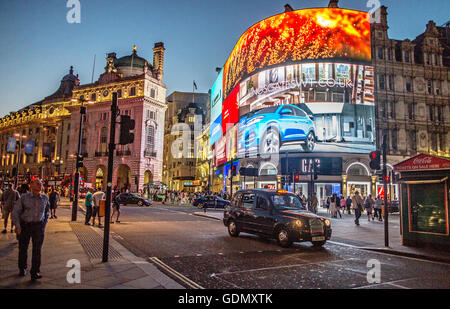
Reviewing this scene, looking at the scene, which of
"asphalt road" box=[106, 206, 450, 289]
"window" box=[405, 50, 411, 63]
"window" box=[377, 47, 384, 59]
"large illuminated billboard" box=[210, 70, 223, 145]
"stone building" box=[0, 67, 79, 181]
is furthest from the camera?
"stone building" box=[0, 67, 79, 181]

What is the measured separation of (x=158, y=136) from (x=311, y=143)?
Answer: 33.3 m

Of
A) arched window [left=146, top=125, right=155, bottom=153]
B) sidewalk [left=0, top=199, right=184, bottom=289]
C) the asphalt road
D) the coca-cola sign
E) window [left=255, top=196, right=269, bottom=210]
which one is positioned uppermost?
arched window [left=146, top=125, right=155, bottom=153]

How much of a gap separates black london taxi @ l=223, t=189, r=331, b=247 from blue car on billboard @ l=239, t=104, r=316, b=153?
87.0 ft

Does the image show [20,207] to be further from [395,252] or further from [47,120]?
[47,120]

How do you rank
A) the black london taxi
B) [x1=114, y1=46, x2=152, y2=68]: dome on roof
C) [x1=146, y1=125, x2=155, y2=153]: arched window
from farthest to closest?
[x1=114, y1=46, x2=152, y2=68]: dome on roof
[x1=146, y1=125, x2=155, y2=153]: arched window
the black london taxi

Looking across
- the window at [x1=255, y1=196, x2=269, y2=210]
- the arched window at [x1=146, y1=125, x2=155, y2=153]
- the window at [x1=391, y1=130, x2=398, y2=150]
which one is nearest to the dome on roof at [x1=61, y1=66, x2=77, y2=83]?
the arched window at [x1=146, y1=125, x2=155, y2=153]

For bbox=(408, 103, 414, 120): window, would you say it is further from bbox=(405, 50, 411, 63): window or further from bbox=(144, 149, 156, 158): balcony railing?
bbox=(144, 149, 156, 158): balcony railing

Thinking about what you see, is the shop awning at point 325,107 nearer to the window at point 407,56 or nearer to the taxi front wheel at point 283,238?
the window at point 407,56

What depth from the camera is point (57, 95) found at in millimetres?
81750

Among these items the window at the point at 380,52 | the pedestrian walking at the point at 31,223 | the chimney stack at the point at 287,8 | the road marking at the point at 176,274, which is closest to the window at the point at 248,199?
the road marking at the point at 176,274

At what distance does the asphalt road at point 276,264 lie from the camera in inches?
223

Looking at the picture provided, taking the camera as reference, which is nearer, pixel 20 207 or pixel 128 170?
pixel 20 207

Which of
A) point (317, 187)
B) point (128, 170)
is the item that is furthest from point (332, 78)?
point (128, 170)

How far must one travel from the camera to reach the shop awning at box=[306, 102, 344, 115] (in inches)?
1442
